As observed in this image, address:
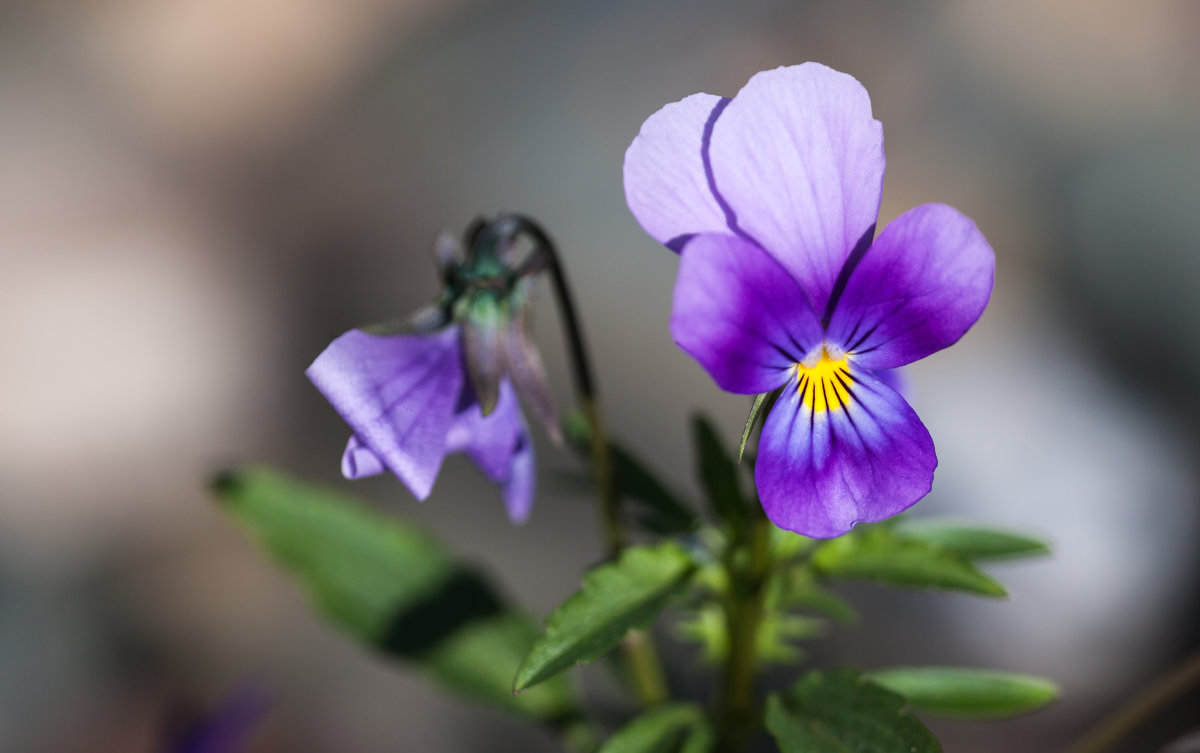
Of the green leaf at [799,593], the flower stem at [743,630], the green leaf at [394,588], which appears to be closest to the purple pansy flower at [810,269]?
the flower stem at [743,630]

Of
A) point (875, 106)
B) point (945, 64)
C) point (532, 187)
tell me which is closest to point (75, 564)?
point (532, 187)

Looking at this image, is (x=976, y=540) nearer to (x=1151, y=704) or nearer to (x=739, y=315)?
(x=1151, y=704)

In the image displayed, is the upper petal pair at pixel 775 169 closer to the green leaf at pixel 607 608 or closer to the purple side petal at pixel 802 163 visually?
the purple side petal at pixel 802 163

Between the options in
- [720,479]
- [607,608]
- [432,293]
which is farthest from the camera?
[432,293]

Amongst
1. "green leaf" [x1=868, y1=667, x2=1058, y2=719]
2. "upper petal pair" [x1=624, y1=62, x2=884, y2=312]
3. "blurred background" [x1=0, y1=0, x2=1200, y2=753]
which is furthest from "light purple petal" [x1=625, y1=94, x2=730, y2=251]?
"blurred background" [x1=0, y1=0, x2=1200, y2=753]

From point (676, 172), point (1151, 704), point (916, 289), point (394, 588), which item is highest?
point (676, 172)

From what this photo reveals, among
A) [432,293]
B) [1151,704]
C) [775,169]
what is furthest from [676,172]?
[432,293]
